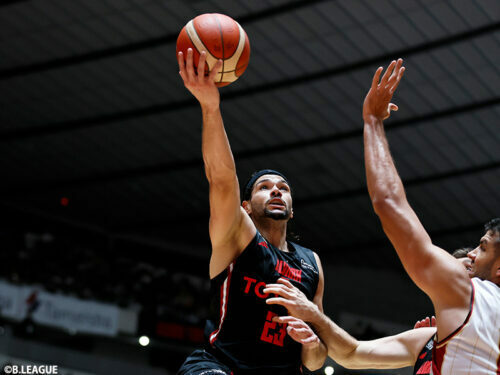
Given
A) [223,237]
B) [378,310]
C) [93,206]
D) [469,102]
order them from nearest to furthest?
[223,237] < [469,102] < [93,206] < [378,310]

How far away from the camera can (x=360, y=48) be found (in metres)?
16.9

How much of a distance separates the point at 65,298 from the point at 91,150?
493 cm

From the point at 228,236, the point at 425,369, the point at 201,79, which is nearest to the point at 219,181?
the point at 228,236

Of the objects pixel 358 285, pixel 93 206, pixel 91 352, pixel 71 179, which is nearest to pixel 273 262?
pixel 91 352

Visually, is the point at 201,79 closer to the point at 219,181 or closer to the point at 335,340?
the point at 219,181

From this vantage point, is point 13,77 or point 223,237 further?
point 13,77

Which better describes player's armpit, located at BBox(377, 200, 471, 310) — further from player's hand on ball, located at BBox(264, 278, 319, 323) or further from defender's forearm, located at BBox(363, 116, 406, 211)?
player's hand on ball, located at BBox(264, 278, 319, 323)

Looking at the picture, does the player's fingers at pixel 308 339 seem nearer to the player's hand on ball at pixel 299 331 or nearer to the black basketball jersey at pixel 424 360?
the player's hand on ball at pixel 299 331

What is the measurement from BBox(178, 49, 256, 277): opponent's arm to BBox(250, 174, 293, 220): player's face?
0.43 meters

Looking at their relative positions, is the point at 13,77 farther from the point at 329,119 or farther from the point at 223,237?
the point at 223,237

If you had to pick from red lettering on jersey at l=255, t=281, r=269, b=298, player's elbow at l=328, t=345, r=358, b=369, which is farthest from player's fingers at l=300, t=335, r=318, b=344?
player's elbow at l=328, t=345, r=358, b=369

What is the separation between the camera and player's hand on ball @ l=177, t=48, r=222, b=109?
15.8 feet

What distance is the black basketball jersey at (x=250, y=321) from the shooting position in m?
5.15

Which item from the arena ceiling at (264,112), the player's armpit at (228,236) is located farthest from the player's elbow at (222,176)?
the arena ceiling at (264,112)
